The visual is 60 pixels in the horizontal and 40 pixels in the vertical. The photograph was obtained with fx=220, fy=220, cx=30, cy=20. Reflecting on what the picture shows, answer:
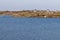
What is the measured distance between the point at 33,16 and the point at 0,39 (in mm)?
77902

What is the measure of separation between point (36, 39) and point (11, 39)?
2454 mm

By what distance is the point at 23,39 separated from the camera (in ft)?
70.1

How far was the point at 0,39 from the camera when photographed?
20.9 metres

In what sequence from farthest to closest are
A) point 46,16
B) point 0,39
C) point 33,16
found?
point 33,16 < point 46,16 < point 0,39

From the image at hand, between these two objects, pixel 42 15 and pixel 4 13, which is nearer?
pixel 42 15

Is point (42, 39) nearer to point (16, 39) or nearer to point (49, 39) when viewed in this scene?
point (49, 39)

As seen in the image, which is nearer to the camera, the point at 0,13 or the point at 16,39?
the point at 16,39

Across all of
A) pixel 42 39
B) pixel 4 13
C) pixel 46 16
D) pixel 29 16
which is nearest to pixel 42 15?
pixel 46 16

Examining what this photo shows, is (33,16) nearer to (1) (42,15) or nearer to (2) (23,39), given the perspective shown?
(1) (42,15)

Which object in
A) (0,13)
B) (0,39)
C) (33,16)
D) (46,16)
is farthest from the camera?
(0,13)

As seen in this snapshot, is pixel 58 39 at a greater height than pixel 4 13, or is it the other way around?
pixel 58 39

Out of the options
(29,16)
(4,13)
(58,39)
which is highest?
(58,39)

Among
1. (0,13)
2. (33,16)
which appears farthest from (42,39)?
(0,13)

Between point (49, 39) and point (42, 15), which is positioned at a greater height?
point (49, 39)
